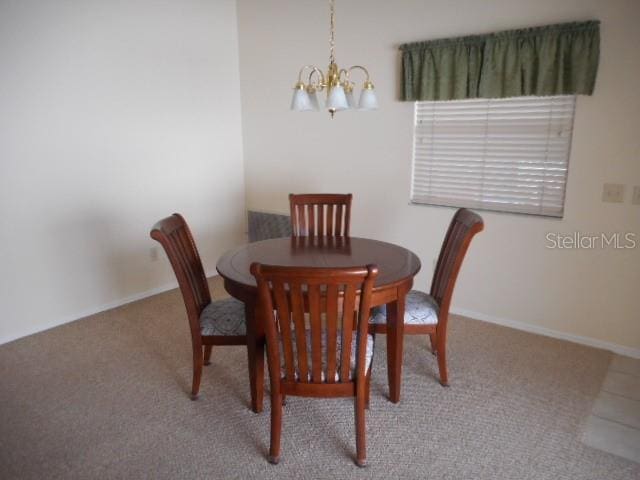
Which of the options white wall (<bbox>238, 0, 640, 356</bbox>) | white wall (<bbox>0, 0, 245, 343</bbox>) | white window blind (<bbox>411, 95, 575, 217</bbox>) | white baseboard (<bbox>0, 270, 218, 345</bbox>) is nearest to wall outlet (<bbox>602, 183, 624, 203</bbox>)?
white wall (<bbox>238, 0, 640, 356</bbox>)

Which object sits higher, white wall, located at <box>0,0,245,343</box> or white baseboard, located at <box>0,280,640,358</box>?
white wall, located at <box>0,0,245,343</box>

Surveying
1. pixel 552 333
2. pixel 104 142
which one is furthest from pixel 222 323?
pixel 552 333

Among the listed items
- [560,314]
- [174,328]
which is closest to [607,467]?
[560,314]

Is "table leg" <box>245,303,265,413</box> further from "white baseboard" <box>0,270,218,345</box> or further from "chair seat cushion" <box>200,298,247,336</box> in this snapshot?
"white baseboard" <box>0,270,218,345</box>

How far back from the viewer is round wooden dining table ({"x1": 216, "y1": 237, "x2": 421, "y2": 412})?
6.64 ft

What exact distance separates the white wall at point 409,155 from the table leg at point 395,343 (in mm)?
1317

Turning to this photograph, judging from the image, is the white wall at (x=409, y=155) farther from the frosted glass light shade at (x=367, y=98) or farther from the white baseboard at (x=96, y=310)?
the frosted glass light shade at (x=367, y=98)

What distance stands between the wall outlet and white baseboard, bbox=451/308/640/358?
2.99 ft

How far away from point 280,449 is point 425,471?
0.62 m

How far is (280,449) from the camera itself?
2.00m

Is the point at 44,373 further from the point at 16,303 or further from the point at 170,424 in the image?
the point at 170,424

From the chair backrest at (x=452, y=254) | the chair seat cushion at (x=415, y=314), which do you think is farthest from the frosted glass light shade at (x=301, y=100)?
the chair seat cushion at (x=415, y=314)

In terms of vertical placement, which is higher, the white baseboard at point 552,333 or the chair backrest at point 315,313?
the chair backrest at point 315,313

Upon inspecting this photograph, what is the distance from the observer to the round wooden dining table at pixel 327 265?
202 cm
